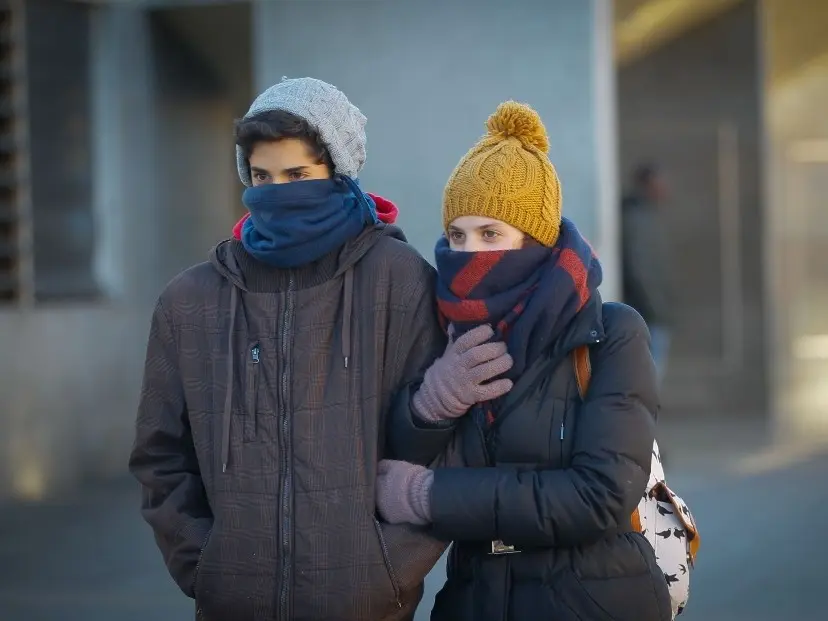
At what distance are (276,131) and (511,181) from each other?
0.50 meters

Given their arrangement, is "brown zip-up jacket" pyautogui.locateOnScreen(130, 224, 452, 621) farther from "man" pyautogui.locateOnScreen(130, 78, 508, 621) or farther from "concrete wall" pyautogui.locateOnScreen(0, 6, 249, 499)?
"concrete wall" pyautogui.locateOnScreen(0, 6, 249, 499)

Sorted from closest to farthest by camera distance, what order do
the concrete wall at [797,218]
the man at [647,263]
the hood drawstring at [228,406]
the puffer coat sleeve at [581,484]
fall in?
the puffer coat sleeve at [581,484]
the hood drawstring at [228,406]
the man at [647,263]
the concrete wall at [797,218]

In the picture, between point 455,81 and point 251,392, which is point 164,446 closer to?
point 251,392

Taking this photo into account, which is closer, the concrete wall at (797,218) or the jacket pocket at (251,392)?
the jacket pocket at (251,392)

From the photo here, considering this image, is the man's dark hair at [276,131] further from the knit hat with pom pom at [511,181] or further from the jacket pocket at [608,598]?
the jacket pocket at [608,598]

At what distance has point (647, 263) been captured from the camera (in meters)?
8.60

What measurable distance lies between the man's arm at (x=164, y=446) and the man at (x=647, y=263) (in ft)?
18.7

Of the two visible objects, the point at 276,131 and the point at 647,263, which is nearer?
the point at 276,131

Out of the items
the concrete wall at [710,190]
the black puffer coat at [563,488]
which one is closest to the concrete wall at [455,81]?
the concrete wall at [710,190]

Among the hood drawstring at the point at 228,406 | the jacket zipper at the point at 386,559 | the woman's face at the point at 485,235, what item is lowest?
the jacket zipper at the point at 386,559

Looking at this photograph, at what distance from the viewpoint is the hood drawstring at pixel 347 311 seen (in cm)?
288

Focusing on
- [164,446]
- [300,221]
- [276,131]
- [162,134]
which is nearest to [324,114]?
[276,131]

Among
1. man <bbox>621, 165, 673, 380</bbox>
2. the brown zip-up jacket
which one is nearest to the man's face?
the brown zip-up jacket

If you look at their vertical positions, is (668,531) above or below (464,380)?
below
